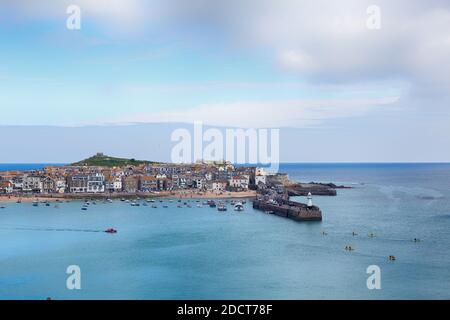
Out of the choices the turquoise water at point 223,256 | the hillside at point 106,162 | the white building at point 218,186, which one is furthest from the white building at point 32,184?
the hillside at point 106,162

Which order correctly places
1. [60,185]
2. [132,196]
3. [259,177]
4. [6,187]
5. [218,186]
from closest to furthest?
[132,196] → [6,187] → [60,185] → [218,186] → [259,177]

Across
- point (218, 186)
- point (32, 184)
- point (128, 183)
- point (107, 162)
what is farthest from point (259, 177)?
point (107, 162)

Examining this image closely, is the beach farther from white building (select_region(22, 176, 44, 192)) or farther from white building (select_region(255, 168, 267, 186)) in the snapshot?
white building (select_region(255, 168, 267, 186))

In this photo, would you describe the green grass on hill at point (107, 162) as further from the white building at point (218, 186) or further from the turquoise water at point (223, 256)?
the turquoise water at point (223, 256)

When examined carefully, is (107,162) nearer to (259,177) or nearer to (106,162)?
(106,162)
